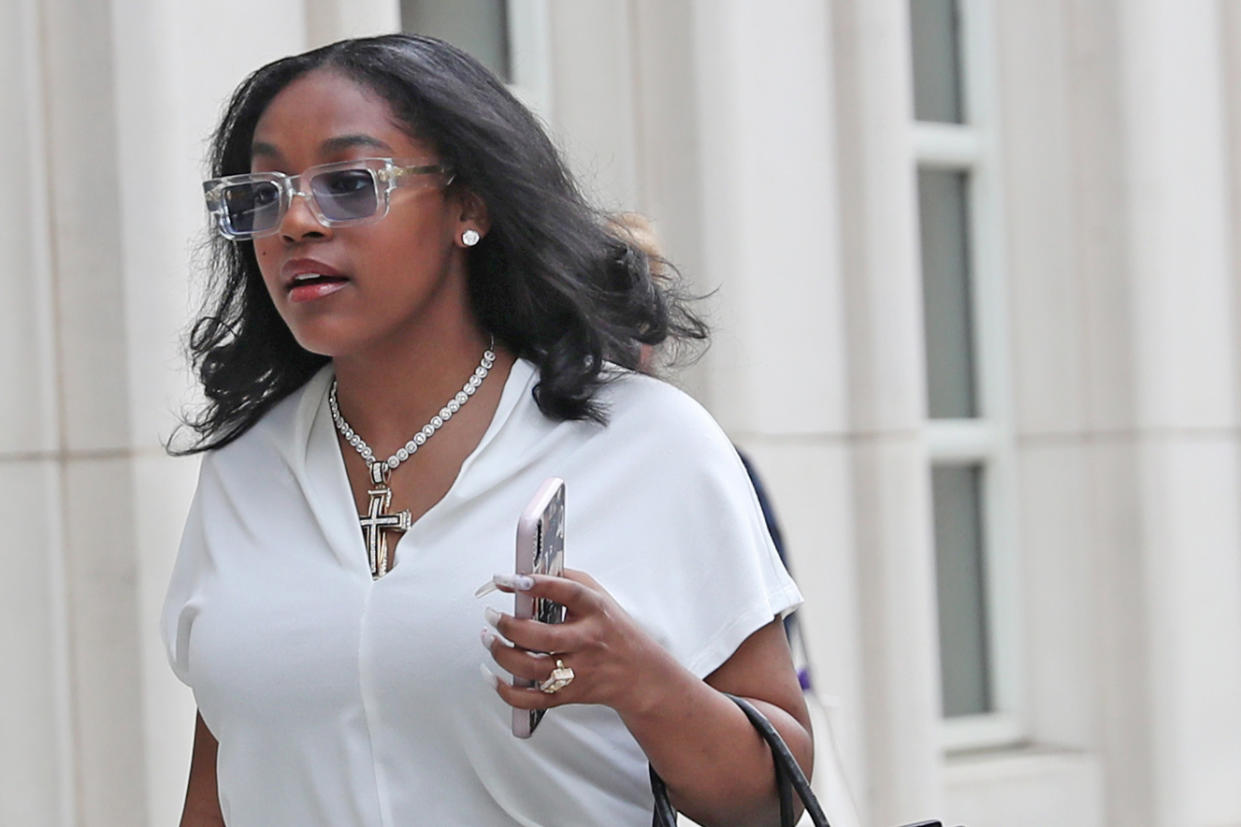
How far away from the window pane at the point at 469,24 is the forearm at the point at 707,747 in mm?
3648

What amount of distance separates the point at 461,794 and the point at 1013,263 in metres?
5.30

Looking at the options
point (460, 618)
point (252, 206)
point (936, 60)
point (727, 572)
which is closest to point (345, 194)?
point (252, 206)

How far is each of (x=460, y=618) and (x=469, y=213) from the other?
1.81 feet

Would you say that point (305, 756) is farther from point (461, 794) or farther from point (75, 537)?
point (75, 537)

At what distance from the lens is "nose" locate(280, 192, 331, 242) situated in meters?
2.17

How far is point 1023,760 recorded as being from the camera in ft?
22.0

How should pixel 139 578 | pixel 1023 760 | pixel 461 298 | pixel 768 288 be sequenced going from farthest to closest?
pixel 1023 760, pixel 768 288, pixel 139 578, pixel 461 298

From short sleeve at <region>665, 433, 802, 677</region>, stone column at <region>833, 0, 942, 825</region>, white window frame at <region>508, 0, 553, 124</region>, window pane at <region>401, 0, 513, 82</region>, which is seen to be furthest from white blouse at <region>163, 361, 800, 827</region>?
stone column at <region>833, 0, 942, 825</region>

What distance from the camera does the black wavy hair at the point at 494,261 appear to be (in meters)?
2.29

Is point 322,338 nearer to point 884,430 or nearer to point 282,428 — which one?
point 282,428

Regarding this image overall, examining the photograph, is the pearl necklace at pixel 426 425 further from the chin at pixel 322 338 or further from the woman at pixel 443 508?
the chin at pixel 322 338

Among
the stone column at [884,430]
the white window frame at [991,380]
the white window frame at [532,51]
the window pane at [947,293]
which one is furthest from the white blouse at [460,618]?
the white window frame at [991,380]

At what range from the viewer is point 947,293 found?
6.96 m

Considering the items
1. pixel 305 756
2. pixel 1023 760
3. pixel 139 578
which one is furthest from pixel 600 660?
pixel 1023 760
